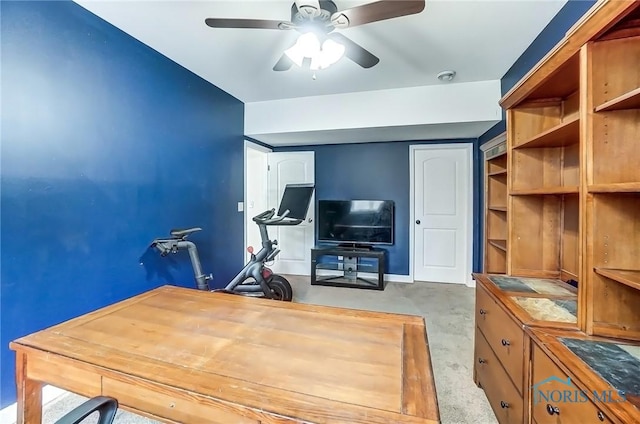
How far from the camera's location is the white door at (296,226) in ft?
15.7

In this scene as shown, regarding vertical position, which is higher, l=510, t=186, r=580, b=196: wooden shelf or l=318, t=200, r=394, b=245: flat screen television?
l=510, t=186, r=580, b=196: wooden shelf

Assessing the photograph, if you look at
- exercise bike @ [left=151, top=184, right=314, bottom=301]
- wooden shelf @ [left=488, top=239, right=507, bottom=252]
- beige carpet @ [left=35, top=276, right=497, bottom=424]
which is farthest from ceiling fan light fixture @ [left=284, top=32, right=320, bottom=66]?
wooden shelf @ [left=488, top=239, right=507, bottom=252]

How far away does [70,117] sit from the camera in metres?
1.88

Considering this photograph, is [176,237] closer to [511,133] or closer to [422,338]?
[422,338]

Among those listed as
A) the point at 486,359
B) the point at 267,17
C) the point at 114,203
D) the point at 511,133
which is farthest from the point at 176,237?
the point at 511,133

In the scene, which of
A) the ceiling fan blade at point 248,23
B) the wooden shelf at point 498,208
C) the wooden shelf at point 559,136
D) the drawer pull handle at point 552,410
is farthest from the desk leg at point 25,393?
the wooden shelf at point 498,208

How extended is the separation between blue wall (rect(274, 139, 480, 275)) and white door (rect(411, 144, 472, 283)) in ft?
0.50

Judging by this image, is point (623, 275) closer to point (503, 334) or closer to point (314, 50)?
point (503, 334)

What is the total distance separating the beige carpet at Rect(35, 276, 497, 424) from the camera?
1691 millimetres

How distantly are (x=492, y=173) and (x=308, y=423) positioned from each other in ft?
10.7

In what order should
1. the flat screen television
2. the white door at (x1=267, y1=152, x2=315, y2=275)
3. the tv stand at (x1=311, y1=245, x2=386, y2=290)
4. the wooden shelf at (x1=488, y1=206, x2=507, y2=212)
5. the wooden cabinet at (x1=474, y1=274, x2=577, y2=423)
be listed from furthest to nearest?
the white door at (x1=267, y1=152, x2=315, y2=275) → the flat screen television → the tv stand at (x1=311, y1=245, x2=386, y2=290) → the wooden shelf at (x1=488, y1=206, x2=507, y2=212) → the wooden cabinet at (x1=474, y1=274, x2=577, y2=423)

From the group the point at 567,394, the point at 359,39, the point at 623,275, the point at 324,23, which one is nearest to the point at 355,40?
the point at 359,39

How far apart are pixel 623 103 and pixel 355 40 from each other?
6.14 feet

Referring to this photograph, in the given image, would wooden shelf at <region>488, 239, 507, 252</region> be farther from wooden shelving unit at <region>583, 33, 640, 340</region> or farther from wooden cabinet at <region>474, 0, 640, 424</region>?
wooden shelving unit at <region>583, 33, 640, 340</region>
